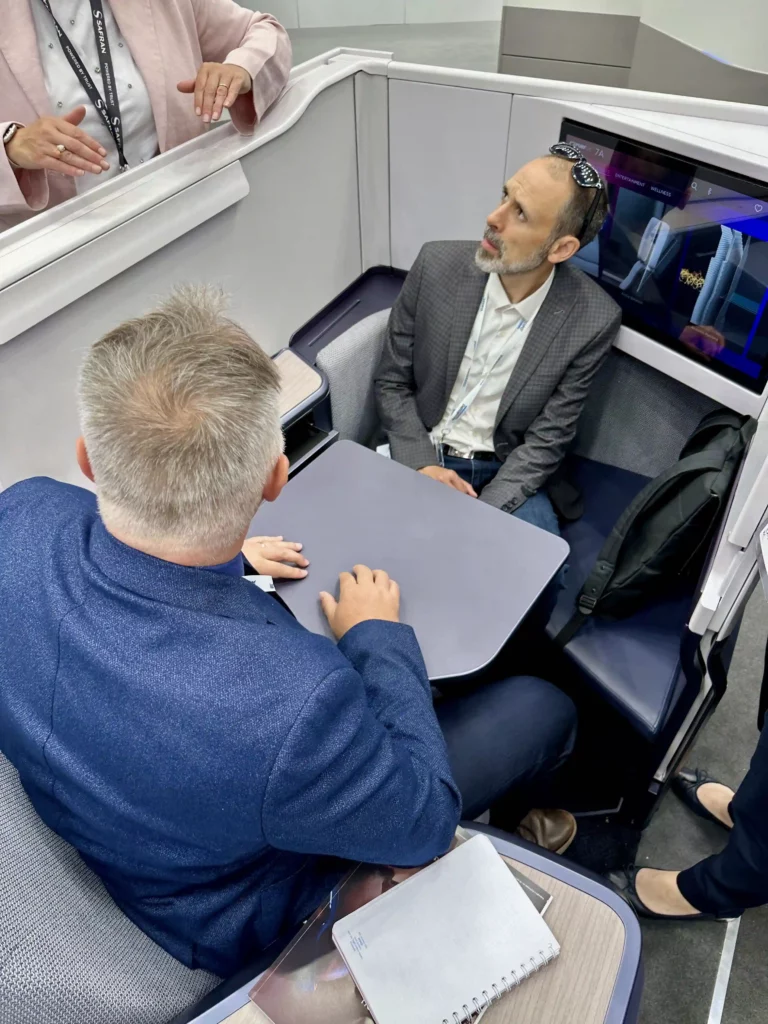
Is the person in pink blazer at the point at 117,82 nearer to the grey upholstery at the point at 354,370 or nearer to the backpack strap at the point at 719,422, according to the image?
the grey upholstery at the point at 354,370

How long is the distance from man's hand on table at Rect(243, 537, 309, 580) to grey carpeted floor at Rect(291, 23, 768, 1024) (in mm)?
1100

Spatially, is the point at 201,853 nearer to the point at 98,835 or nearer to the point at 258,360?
the point at 98,835

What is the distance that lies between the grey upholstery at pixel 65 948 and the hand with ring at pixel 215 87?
49.3 inches

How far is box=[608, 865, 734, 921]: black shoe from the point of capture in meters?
1.44

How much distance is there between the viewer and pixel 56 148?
116 cm

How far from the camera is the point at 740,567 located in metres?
1.07

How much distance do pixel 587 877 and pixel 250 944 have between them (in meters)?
0.42

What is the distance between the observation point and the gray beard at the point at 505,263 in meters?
1.55

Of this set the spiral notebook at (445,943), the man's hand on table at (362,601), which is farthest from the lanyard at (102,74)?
the spiral notebook at (445,943)

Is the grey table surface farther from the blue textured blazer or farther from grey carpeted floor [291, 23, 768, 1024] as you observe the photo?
grey carpeted floor [291, 23, 768, 1024]

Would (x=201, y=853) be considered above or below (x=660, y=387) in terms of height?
above

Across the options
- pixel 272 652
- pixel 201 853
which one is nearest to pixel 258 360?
pixel 272 652

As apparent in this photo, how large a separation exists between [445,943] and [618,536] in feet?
2.81

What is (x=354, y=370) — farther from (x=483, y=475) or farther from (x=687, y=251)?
(x=687, y=251)
